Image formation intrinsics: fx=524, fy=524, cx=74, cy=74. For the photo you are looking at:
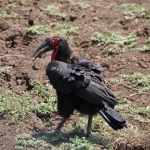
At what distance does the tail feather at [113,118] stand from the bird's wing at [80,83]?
0.30 feet

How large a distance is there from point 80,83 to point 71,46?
2.94 m

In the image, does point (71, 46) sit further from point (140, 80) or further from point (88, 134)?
point (88, 134)

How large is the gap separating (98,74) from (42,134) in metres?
1.07

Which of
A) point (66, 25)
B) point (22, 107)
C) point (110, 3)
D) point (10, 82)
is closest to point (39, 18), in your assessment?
point (66, 25)

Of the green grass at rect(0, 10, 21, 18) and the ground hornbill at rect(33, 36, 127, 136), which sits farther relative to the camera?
the green grass at rect(0, 10, 21, 18)

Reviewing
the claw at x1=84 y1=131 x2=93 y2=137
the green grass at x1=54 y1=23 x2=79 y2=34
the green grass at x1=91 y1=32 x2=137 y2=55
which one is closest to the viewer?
the claw at x1=84 y1=131 x2=93 y2=137

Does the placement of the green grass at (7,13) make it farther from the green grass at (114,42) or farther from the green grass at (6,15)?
the green grass at (114,42)

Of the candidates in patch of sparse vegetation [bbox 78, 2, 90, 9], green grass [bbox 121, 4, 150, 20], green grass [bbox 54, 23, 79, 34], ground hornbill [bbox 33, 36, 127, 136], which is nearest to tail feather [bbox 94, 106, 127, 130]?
ground hornbill [bbox 33, 36, 127, 136]

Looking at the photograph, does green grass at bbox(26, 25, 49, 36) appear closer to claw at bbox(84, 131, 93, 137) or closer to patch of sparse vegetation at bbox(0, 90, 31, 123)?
patch of sparse vegetation at bbox(0, 90, 31, 123)

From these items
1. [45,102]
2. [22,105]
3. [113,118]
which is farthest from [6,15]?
[113,118]

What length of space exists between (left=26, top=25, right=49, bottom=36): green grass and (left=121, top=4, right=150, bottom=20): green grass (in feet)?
5.37

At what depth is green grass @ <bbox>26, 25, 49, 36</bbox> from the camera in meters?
9.86

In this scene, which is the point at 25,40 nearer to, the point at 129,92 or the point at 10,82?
the point at 10,82

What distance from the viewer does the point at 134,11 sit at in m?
10.6
